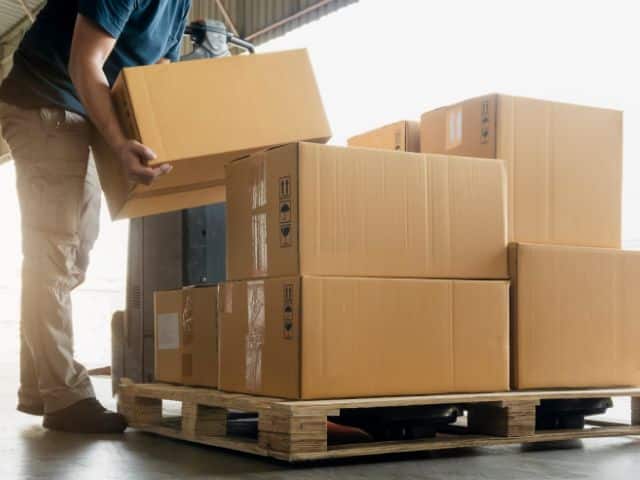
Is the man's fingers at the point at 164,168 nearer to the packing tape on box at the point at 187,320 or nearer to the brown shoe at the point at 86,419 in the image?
the packing tape on box at the point at 187,320

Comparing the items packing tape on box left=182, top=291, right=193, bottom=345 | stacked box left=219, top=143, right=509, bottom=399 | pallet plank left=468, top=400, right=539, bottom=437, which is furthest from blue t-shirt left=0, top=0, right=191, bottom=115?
pallet plank left=468, top=400, right=539, bottom=437

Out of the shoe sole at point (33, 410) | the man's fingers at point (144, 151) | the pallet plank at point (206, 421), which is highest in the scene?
the man's fingers at point (144, 151)

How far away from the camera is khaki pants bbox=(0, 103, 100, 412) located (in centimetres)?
280

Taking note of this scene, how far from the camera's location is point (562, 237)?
9.40ft

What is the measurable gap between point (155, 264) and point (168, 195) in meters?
1.09

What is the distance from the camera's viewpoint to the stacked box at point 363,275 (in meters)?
2.32

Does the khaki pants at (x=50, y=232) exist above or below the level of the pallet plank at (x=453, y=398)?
above

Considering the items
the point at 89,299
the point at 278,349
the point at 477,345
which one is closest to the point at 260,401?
the point at 278,349

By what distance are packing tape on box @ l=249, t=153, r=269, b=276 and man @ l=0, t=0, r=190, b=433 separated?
2.23 ft

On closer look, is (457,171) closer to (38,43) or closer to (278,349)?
(278,349)

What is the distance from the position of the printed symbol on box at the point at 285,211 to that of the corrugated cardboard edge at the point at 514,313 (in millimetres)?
756

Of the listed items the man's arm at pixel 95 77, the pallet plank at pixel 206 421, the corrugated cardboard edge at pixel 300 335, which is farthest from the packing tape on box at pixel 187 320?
the corrugated cardboard edge at pixel 300 335

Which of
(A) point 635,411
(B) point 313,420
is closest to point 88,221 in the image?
(B) point 313,420

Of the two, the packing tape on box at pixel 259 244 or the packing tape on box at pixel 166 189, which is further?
the packing tape on box at pixel 166 189
